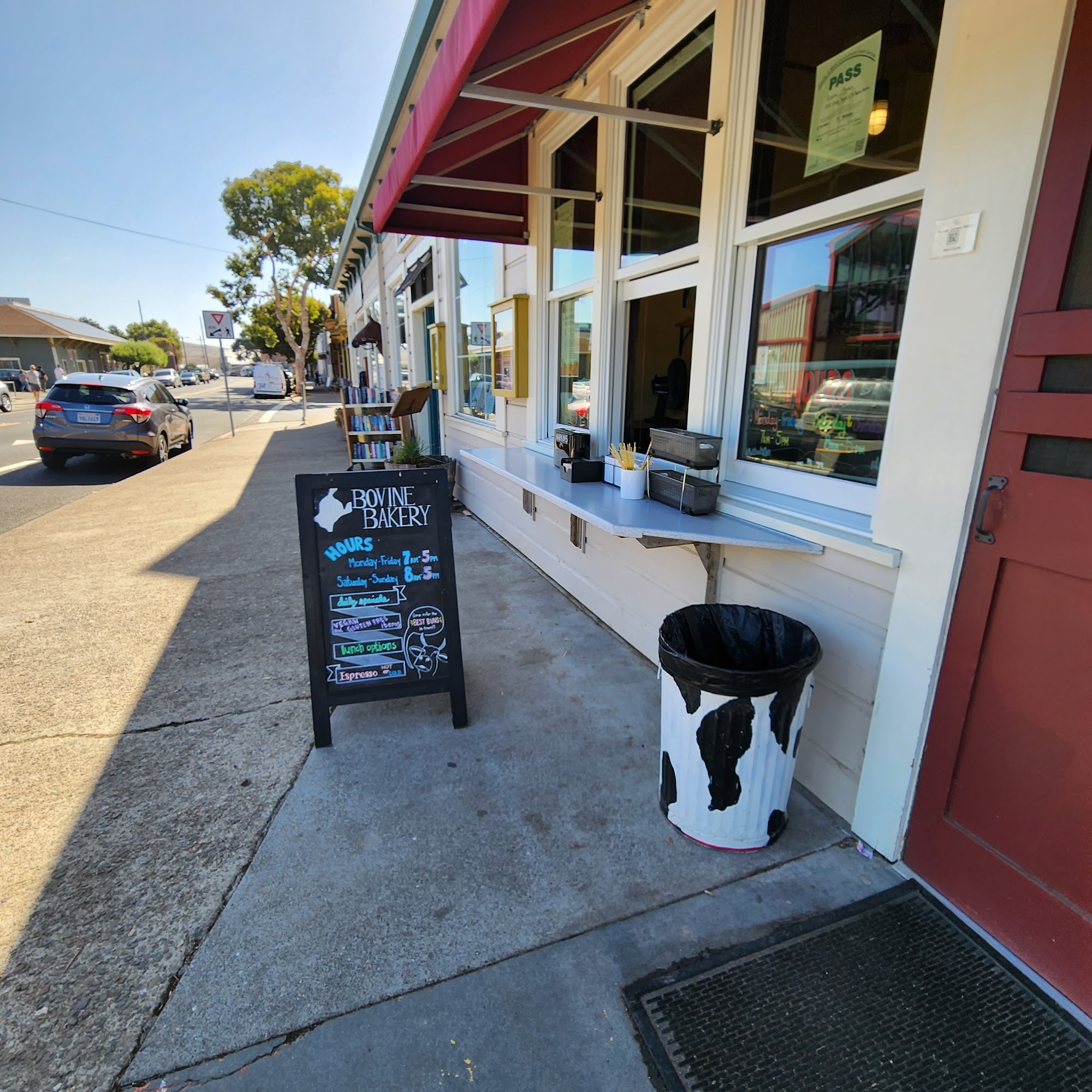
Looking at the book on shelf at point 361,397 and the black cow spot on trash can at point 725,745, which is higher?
the book on shelf at point 361,397

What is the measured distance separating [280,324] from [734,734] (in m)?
38.6

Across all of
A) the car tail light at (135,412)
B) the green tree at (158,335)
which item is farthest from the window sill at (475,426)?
the green tree at (158,335)

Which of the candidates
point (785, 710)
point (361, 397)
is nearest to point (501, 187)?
point (785, 710)

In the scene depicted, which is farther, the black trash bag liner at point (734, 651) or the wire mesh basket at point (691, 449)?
the wire mesh basket at point (691, 449)

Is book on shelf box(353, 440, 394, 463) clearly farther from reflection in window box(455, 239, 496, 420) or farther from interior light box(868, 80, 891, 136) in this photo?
interior light box(868, 80, 891, 136)

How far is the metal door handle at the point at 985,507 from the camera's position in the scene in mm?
1528

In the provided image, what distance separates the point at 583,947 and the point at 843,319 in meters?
2.17

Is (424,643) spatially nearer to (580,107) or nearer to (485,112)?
(580,107)

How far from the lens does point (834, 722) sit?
2094 mm

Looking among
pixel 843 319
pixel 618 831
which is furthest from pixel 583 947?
Result: pixel 843 319

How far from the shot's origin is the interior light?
73.6 inches

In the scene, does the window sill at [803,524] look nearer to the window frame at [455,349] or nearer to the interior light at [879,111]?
the interior light at [879,111]

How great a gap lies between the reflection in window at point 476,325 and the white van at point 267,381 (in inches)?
1249

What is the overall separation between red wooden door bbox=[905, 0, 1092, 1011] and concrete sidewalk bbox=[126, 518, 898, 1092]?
1.28 ft
